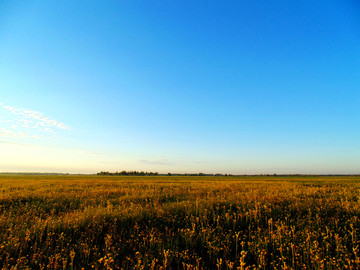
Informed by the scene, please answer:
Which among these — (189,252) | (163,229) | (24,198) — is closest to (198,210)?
(163,229)

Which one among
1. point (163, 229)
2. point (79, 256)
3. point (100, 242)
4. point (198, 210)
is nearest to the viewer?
point (79, 256)

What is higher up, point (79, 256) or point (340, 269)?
point (340, 269)

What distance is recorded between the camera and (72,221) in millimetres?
5105

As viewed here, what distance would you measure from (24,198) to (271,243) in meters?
12.5

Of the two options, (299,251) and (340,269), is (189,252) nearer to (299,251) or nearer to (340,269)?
(299,251)

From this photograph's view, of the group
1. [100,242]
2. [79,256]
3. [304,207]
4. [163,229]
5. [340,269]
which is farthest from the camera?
[304,207]

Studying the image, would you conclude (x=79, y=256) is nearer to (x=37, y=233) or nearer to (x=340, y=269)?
(x=37, y=233)

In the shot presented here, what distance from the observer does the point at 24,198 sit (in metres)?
9.92

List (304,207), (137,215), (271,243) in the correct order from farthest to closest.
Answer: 1. (304,207)
2. (137,215)
3. (271,243)

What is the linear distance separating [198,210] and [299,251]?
11.2ft

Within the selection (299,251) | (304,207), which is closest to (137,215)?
(299,251)

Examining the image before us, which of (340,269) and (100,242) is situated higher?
(340,269)

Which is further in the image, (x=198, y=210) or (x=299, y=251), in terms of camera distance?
(x=198, y=210)

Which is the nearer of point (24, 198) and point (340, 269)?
point (340, 269)
